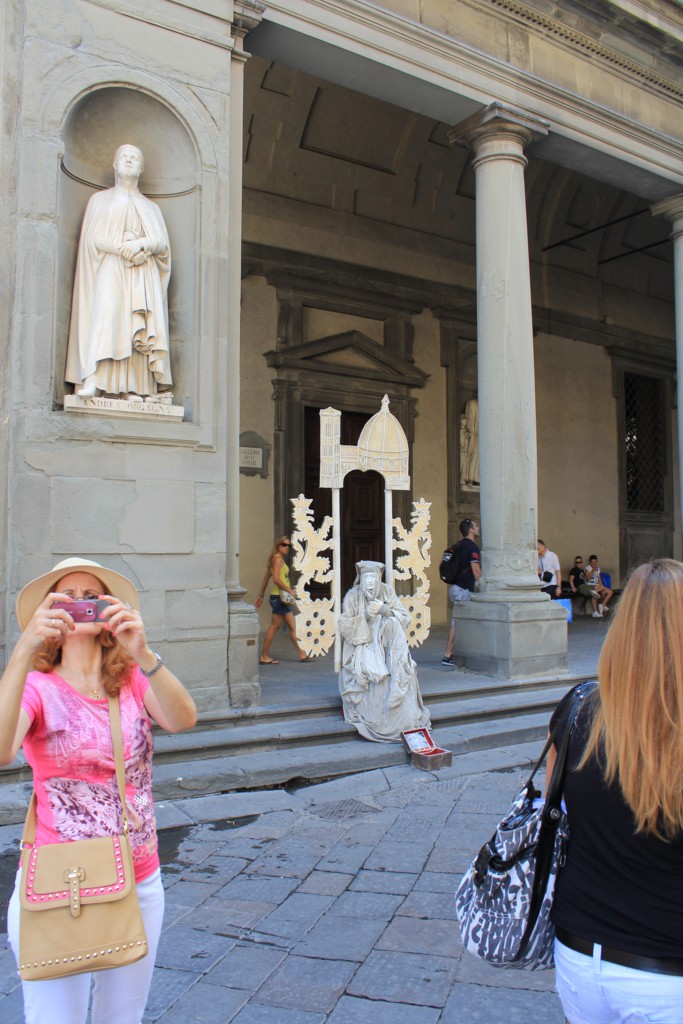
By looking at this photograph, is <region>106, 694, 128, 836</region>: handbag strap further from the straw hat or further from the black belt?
the black belt

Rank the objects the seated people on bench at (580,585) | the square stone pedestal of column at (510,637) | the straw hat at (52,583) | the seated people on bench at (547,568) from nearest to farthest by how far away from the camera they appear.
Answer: the straw hat at (52,583), the square stone pedestal of column at (510,637), the seated people on bench at (547,568), the seated people on bench at (580,585)

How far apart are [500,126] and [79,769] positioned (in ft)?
26.5

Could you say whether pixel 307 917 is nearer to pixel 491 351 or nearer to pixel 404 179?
pixel 491 351

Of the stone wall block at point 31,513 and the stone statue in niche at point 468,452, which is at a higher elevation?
the stone statue in niche at point 468,452

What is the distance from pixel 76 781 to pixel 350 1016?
1.54m

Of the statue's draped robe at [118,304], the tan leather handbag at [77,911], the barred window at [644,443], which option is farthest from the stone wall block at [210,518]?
the barred window at [644,443]

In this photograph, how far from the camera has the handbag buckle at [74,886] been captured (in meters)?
1.92

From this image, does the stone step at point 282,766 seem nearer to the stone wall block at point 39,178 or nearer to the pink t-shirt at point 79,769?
the pink t-shirt at point 79,769

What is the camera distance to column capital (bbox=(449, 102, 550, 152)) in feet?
27.6

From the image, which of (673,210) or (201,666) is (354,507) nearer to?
(673,210)

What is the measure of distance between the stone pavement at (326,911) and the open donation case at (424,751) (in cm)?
24

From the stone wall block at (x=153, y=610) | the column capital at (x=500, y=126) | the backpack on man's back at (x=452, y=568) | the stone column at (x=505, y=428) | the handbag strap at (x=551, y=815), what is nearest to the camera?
the handbag strap at (x=551, y=815)

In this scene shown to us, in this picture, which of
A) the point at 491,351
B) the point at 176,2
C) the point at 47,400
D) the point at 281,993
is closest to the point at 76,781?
the point at 281,993

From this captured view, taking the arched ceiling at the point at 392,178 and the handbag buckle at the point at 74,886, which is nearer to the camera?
the handbag buckle at the point at 74,886
